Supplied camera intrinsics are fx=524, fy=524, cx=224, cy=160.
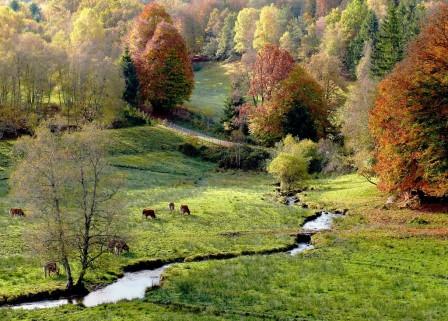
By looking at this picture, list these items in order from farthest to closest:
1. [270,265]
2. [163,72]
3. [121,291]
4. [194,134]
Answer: [163,72], [194,134], [270,265], [121,291]

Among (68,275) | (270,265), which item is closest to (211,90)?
(270,265)

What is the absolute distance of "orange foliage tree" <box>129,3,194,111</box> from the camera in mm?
98688

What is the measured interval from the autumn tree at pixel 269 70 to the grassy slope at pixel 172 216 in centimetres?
1887

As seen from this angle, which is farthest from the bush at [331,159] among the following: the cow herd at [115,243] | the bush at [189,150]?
the cow herd at [115,243]

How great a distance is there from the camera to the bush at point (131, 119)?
89.6 meters

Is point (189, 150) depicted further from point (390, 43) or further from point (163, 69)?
point (390, 43)

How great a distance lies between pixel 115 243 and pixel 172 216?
1283 cm

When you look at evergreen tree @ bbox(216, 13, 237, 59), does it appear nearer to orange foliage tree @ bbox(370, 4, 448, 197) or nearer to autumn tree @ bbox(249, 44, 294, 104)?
autumn tree @ bbox(249, 44, 294, 104)

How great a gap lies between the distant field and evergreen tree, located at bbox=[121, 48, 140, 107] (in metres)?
15.5

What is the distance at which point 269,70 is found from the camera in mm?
93062

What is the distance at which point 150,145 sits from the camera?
8406 cm

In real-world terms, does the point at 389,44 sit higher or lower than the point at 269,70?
higher

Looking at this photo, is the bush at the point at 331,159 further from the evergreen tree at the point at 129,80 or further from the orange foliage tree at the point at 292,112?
the evergreen tree at the point at 129,80

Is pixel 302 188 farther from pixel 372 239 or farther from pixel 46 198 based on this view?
pixel 46 198
